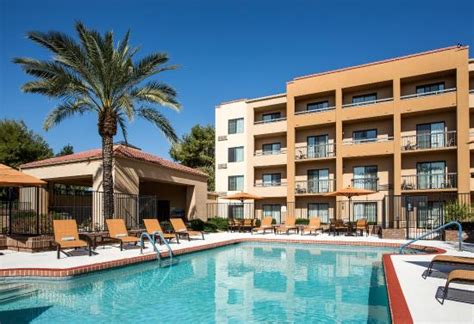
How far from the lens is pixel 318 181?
30.6 metres

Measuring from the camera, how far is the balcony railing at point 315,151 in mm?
30453

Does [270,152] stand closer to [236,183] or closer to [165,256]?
[236,183]

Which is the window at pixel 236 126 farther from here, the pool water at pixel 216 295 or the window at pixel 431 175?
the pool water at pixel 216 295

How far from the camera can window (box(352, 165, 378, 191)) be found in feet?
94.2

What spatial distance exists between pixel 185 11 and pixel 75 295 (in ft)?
41.5

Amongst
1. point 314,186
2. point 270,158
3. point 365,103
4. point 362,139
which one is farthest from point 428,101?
point 270,158

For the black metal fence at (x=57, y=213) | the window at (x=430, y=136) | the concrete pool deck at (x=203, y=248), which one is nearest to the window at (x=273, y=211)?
the window at (x=430, y=136)

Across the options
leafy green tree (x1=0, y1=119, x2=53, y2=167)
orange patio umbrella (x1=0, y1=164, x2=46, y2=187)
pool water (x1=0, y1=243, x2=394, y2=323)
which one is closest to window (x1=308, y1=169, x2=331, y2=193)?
pool water (x1=0, y1=243, x2=394, y2=323)

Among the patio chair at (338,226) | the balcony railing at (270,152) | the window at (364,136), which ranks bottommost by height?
the patio chair at (338,226)

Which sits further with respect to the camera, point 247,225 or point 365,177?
point 365,177

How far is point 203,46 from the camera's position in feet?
64.6

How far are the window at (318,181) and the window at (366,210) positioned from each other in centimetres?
266

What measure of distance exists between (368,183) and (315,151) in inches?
201

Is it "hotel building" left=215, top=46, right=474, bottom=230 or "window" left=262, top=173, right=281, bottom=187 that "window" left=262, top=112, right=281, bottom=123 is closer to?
"hotel building" left=215, top=46, right=474, bottom=230
